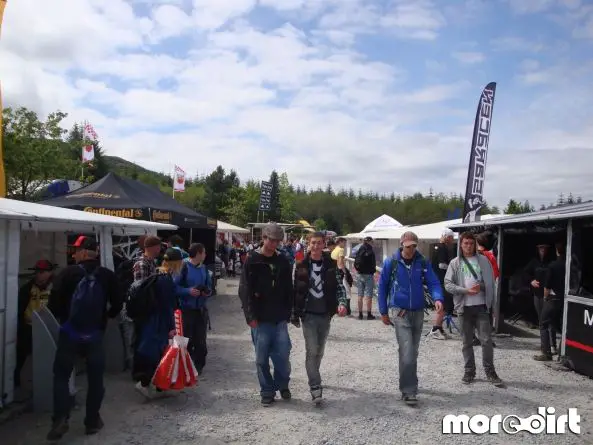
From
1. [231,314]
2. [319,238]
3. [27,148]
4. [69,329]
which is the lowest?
[231,314]

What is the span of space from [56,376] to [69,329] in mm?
406

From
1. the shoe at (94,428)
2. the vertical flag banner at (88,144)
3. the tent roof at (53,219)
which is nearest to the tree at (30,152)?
the vertical flag banner at (88,144)

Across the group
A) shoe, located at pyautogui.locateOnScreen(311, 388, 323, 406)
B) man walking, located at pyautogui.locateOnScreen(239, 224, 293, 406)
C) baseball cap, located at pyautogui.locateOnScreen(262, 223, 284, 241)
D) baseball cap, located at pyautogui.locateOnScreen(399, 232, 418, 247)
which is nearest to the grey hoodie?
baseball cap, located at pyautogui.locateOnScreen(399, 232, 418, 247)

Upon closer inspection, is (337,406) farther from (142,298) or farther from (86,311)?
(86,311)

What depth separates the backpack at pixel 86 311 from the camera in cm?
390

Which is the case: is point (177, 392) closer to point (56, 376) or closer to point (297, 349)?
point (56, 376)

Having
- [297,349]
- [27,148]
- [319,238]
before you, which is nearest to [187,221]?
[297,349]

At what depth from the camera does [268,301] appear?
4664 millimetres

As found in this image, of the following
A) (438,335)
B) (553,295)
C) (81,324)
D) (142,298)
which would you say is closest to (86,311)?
(81,324)

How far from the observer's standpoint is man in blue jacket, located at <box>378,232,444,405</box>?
4.89 meters

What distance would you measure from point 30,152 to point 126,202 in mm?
9716

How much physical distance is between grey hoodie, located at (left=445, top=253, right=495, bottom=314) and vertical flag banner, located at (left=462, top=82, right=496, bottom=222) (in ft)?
18.6

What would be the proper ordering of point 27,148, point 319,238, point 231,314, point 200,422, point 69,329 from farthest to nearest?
point 27,148 → point 231,314 → point 319,238 → point 200,422 → point 69,329

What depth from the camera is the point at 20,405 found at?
4.44 metres
